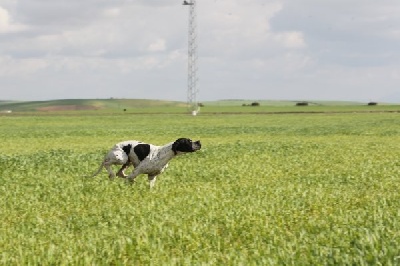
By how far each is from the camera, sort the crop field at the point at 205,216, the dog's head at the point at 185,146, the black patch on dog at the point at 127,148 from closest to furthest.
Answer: the crop field at the point at 205,216 → the dog's head at the point at 185,146 → the black patch on dog at the point at 127,148

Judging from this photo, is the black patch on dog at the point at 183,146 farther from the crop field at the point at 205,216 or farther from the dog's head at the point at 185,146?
the crop field at the point at 205,216

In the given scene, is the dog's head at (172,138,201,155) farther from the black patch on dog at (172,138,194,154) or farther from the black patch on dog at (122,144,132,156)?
the black patch on dog at (122,144,132,156)

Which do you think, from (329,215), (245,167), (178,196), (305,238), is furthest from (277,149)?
(305,238)

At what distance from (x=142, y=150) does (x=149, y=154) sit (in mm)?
216

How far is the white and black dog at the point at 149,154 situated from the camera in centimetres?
1373

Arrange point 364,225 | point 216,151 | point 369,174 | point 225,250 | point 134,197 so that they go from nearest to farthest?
1. point 225,250
2. point 364,225
3. point 134,197
4. point 369,174
5. point 216,151

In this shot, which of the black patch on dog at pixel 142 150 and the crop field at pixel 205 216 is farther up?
the black patch on dog at pixel 142 150

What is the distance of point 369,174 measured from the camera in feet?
55.0

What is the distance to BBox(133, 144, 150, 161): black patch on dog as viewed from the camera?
46.2 ft

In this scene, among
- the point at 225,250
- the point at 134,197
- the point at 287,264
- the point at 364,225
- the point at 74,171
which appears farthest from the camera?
the point at 74,171

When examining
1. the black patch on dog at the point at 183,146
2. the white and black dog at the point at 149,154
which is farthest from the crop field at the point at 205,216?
the black patch on dog at the point at 183,146

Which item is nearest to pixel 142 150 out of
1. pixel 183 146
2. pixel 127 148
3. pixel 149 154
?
pixel 149 154

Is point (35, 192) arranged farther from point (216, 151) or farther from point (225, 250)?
point (216, 151)

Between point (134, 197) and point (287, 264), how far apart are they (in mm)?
6413
